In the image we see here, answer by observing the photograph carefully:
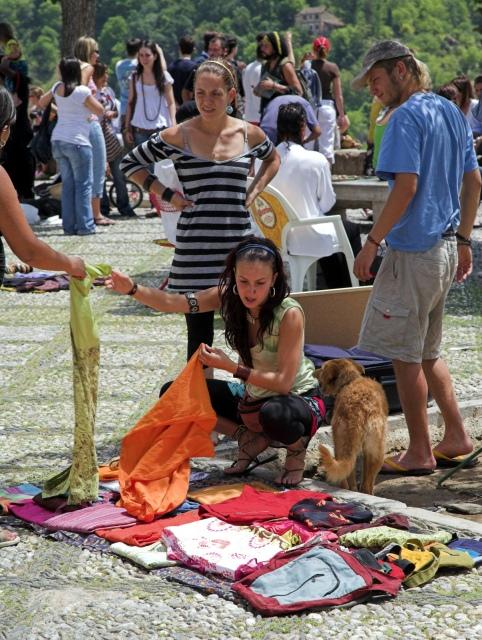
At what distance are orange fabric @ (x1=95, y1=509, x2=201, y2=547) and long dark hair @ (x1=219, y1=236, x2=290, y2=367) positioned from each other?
86 centimetres

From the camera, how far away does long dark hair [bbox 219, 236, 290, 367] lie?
4.87 meters

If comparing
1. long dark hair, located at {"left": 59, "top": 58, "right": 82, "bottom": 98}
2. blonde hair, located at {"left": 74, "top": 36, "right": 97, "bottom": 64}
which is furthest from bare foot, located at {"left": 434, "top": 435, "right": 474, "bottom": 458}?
blonde hair, located at {"left": 74, "top": 36, "right": 97, "bottom": 64}

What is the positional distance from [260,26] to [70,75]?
92715 millimetres

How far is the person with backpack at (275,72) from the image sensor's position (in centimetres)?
1162

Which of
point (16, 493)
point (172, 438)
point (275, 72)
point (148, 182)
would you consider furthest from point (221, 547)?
point (275, 72)

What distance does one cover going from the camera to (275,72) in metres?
11.8

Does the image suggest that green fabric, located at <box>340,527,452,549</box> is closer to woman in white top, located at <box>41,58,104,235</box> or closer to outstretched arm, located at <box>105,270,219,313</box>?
outstretched arm, located at <box>105,270,219,313</box>

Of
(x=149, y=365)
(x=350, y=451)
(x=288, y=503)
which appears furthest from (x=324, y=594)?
(x=149, y=365)

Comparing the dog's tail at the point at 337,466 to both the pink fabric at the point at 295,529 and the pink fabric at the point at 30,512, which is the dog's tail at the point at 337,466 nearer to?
the pink fabric at the point at 295,529

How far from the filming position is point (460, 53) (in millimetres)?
97562

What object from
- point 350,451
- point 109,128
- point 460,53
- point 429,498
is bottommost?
point 429,498

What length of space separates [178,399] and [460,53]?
320 ft

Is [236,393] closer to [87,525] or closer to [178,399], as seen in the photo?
[178,399]

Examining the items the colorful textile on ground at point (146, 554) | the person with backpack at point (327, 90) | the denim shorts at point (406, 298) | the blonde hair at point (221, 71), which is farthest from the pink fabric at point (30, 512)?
the person with backpack at point (327, 90)
